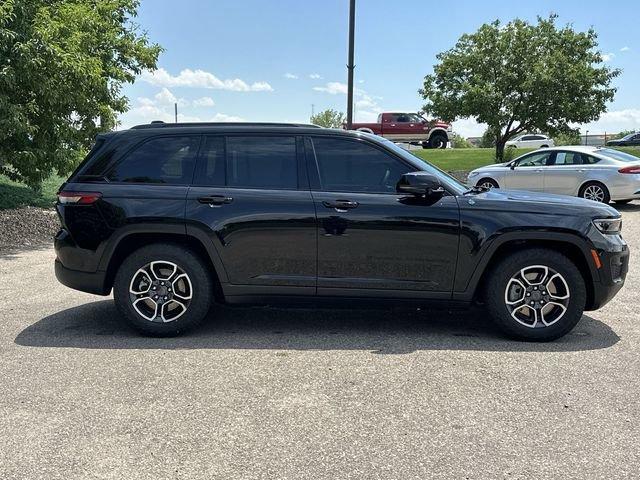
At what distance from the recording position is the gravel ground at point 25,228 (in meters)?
10.3

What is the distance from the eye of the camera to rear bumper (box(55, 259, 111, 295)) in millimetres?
5066

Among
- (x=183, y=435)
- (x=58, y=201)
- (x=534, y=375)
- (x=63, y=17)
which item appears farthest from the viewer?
(x=63, y=17)

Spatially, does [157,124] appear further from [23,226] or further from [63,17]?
[23,226]

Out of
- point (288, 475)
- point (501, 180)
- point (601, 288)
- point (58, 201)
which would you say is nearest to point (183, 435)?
point (288, 475)

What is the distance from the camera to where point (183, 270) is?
4.98 metres

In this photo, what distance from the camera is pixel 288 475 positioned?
2.90 m

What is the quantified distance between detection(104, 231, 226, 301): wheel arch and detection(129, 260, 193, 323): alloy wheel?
22 cm

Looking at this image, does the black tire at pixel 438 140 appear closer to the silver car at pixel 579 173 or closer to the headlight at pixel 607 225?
the silver car at pixel 579 173

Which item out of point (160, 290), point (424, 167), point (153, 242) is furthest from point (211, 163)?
point (424, 167)

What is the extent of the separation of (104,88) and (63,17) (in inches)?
74.8

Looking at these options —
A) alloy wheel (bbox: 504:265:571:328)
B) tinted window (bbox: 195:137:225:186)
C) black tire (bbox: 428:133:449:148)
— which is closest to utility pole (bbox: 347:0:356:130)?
tinted window (bbox: 195:137:225:186)

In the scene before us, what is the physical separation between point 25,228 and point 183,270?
25.5 ft

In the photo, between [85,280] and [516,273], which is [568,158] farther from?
[85,280]

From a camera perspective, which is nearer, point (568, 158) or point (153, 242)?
Result: point (153, 242)
